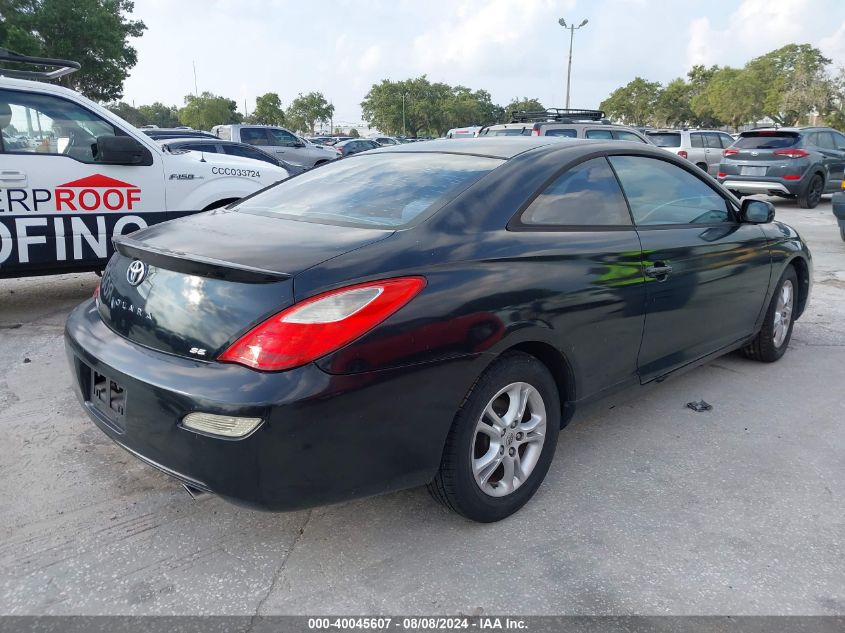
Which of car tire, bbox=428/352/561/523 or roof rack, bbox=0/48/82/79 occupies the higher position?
roof rack, bbox=0/48/82/79

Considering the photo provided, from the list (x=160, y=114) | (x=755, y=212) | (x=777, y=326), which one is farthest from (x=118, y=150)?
(x=160, y=114)

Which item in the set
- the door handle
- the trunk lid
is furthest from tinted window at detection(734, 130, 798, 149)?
the trunk lid

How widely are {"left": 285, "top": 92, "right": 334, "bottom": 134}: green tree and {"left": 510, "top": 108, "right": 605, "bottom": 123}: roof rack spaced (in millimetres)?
74669

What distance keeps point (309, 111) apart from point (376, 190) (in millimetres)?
86203

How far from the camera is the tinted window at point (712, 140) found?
54.6ft

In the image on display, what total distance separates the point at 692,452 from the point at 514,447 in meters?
1.20

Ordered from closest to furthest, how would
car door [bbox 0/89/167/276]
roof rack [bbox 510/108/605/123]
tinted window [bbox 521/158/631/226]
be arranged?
1. tinted window [bbox 521/158/631/226]
2. car door [bbox 0/89/167/276]
3. roof rack [bbox 510/108/605/123]

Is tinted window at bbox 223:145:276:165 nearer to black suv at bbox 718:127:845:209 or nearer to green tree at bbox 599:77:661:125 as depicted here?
black suv at bbox 718:127:845:209

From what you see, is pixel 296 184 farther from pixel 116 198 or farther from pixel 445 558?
pixel 116 198

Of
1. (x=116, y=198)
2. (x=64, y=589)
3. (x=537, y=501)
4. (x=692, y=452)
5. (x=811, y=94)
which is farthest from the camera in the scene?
(x=811, y=94)

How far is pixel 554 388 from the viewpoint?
2.77 metres

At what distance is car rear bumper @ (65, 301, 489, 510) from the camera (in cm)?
203

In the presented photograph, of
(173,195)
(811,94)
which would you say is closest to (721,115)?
(811,94)

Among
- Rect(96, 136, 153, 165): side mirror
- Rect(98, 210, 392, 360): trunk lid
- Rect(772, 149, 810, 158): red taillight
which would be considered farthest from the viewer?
Rect(772, 149, 810, 158): red taillight
